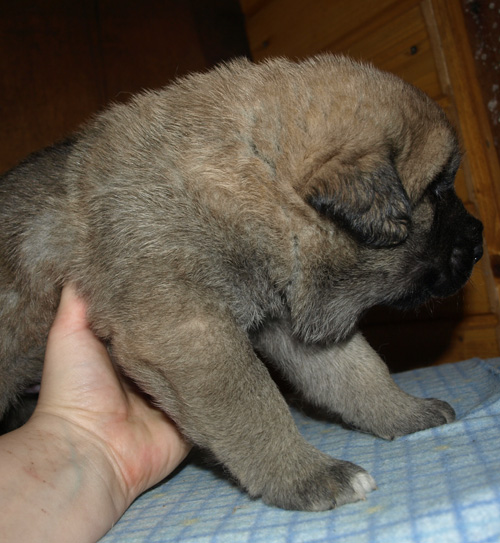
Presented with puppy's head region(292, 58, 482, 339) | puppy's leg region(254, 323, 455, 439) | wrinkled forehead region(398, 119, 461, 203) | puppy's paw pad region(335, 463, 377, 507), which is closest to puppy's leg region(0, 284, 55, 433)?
puppy's leg region(254, 323, 455, 439)

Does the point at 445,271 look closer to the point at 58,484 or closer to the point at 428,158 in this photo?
the point at 428,158

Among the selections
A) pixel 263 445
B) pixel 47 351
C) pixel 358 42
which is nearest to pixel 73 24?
pixel 358 42

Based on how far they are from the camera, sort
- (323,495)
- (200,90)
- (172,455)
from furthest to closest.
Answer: (172,455) < (200,90) < (323,495)

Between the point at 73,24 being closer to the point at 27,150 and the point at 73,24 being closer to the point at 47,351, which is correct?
the point at 27,150

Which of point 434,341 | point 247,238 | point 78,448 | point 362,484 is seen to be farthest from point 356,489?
point 434,341

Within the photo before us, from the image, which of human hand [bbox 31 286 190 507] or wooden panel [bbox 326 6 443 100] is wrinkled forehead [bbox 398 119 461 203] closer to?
human hand [bbox 31 286 190 507]

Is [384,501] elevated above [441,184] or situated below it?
below

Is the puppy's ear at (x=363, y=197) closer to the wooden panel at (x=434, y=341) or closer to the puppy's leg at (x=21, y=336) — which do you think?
the puppy's leg at (x=21, y=336)
